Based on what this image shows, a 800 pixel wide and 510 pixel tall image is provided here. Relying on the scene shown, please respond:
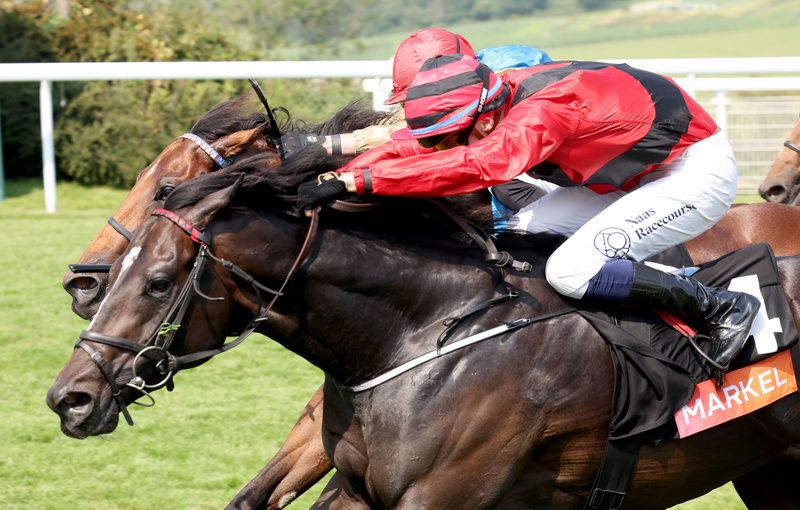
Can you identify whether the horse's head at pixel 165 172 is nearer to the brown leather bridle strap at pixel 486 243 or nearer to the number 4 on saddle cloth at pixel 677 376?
the brown leather bridle strap at pixel 486 243

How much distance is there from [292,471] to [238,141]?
1181mm

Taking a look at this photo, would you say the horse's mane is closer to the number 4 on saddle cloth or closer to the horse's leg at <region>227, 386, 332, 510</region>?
the horse's leg at <region>227, 386, 332, 510</region>

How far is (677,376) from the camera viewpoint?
320 cm

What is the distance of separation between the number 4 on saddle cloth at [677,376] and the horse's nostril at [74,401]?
135cm

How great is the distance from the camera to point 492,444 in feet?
9.98

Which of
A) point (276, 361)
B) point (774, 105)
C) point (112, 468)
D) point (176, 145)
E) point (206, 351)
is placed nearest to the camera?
point (206, 351)

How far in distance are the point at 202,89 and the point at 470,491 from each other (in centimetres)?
975

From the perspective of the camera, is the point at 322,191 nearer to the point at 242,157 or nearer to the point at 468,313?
the point at 468,313

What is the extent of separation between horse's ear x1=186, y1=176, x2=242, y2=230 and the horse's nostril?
1.66 ft

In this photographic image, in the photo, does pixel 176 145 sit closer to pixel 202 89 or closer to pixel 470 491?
pixel 470 491

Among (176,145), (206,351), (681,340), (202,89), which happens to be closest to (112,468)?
(176,145)

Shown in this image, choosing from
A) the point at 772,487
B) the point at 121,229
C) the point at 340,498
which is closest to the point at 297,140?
the point at 121,229

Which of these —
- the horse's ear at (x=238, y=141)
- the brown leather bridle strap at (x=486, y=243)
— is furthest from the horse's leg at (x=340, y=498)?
the horse's ear at (x=238, y=141)

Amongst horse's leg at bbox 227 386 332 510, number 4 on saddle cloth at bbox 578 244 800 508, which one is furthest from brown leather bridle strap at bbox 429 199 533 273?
horse's leg at bbox 227 386 332 510
